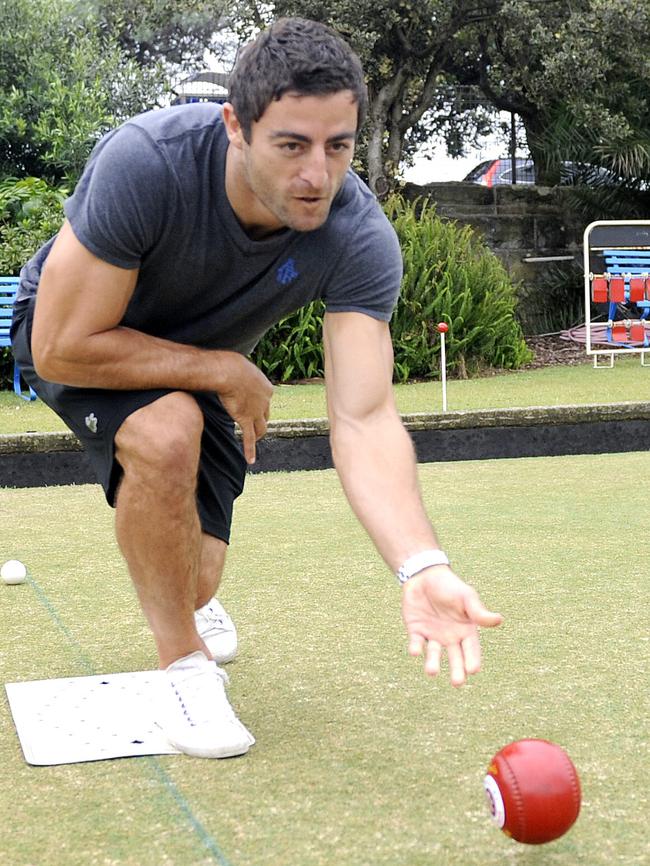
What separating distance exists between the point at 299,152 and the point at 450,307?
24.2ft

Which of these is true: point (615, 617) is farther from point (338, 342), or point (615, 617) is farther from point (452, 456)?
point (452, 456)

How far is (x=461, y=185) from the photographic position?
12281 mm

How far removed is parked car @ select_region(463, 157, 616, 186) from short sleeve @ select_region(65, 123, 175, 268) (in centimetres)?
1066

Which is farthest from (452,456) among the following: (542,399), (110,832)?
(110,832)

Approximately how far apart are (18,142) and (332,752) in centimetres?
878

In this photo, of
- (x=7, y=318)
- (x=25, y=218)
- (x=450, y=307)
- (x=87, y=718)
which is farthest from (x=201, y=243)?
(x=450, y=307)

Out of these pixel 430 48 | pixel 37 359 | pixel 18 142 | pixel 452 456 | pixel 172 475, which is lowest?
pixel 452 456

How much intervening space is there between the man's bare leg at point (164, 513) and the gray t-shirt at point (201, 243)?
209mm

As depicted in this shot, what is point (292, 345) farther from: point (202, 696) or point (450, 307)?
point (202, 696)

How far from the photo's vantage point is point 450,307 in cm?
940

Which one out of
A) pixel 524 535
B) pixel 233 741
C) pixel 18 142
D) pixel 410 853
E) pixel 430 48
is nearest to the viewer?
pixel 410 853

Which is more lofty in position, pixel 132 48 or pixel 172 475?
pixel 132 48

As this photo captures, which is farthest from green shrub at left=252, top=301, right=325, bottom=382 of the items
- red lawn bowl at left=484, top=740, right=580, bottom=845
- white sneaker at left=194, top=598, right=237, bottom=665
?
red lawn bowl at left=484, top=740, right=580, bottom=845

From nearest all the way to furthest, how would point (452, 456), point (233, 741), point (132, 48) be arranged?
point (233, 741) < point (452, 456) < point (132, 48)
